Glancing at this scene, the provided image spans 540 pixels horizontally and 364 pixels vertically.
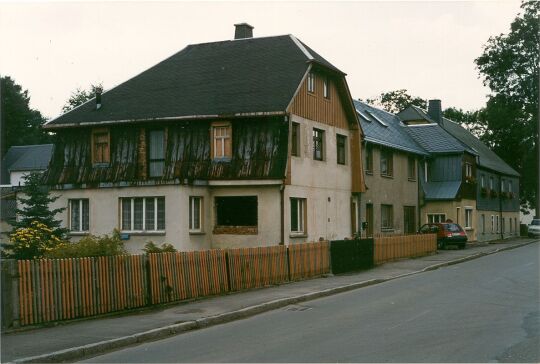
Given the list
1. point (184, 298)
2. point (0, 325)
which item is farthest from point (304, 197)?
point (0, 325)

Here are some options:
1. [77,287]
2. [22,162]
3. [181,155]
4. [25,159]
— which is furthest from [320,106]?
[25,159]

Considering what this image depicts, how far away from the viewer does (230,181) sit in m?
28.6

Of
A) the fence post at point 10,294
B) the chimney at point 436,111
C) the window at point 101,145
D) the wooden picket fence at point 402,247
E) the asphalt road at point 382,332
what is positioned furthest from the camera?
the chimney at point 436,111

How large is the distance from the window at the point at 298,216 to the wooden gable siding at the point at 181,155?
7.61 feet

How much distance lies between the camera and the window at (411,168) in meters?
45.8

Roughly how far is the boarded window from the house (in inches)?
810

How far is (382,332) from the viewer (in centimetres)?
1208

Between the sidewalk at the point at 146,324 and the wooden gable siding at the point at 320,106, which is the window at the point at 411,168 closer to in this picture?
the wooden gable siding at the point at 320,106

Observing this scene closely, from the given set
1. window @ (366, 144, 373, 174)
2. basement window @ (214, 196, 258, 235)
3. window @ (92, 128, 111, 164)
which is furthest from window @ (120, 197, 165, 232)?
window @ (366, 144, 373, 174)

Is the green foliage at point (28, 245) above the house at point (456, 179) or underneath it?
underneath

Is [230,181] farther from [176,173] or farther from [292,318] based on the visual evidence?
[292,318]

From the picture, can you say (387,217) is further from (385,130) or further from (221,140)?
(221,140)

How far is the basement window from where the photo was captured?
1145 inches

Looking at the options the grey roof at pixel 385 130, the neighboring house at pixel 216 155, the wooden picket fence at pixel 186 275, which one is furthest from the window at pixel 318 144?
the wooden picket fence at pixel 186 275
